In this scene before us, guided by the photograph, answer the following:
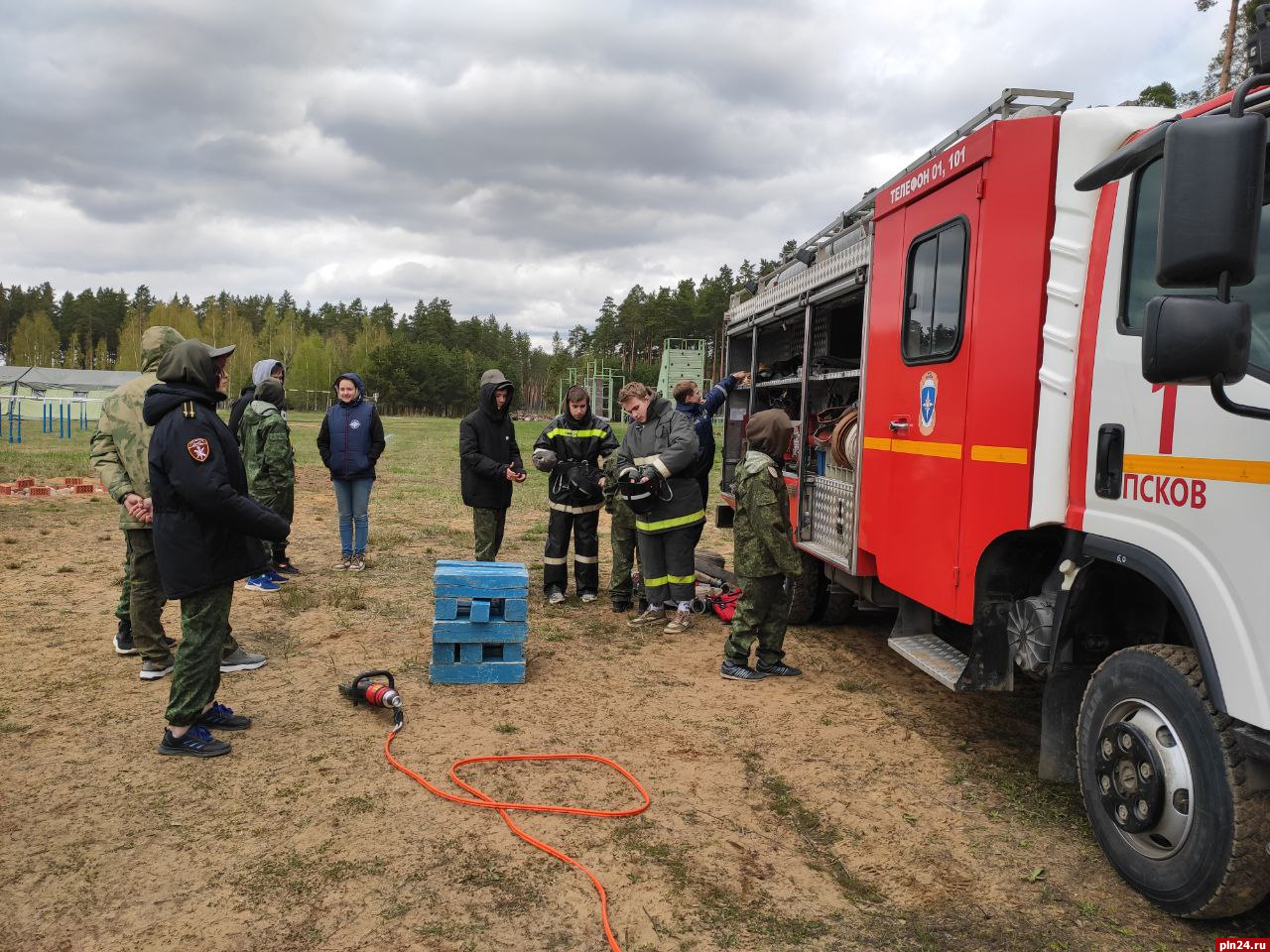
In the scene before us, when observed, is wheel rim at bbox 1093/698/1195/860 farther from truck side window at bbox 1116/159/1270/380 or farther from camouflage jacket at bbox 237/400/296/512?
camouflage jacket at bbox 237/400/296/512

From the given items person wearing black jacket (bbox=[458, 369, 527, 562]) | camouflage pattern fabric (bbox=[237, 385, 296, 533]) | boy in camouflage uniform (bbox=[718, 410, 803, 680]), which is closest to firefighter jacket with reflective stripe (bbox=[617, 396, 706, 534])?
boy in camouflage uniform (bbox=[718, 410, 803, 680])

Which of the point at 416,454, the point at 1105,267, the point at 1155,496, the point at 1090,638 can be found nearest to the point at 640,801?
the point at 1090,638

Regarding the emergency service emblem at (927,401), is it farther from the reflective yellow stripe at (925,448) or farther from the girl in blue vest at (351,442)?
the girl in blue vest at (351,442)

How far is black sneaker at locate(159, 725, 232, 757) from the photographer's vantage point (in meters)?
4.04

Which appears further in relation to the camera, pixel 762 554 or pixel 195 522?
pixel 762 554

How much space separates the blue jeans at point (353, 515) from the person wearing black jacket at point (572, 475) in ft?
6.92

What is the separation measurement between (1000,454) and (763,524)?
1828 mm

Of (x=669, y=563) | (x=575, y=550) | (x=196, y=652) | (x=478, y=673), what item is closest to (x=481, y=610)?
(x=478, y=673)

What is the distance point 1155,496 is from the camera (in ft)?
9.30

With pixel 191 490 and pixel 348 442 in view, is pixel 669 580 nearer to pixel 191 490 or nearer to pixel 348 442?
pixel 348 442

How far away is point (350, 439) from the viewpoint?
26.1 feet

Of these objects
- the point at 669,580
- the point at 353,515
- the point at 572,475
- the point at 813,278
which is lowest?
the point at 669,580

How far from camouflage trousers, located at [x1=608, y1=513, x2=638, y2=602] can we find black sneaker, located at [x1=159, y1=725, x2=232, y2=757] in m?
3.74

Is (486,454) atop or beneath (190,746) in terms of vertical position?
atop
